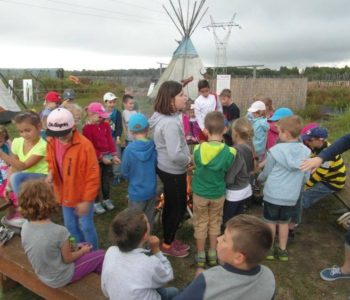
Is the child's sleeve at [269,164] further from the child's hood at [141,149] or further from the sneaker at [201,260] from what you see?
the child's hood at [141,149]

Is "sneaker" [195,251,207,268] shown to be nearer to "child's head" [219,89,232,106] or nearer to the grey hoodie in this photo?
the grey hoodie

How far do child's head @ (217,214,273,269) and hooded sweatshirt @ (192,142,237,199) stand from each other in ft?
4.73

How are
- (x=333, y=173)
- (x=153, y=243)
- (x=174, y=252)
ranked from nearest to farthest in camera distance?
(x=153, y=243) → (x=174, y=252) → (x=333, y=173)

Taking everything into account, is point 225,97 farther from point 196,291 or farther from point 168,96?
point 196,291

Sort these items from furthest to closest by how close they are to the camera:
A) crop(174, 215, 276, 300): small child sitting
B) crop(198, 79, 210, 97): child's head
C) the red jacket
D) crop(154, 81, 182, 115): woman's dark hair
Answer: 1. crop(198, 79, 210, 97): child's head
2. the red jacket
3. crop(154, 81, 182, 115): woman's dark hair
4. crop(174, 215, 276, 300): small child sitting

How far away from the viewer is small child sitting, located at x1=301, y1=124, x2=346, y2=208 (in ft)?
13.7

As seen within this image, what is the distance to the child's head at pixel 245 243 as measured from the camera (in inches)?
66.3

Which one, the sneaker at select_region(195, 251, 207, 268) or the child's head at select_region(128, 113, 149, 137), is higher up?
the child's head at select_region(128, 113, 149, 137)

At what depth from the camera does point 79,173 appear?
3.11 metres

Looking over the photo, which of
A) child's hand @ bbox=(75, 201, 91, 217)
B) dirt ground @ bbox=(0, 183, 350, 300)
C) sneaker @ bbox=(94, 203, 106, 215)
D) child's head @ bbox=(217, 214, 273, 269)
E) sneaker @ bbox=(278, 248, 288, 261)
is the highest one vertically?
child's head @ bbox=(217, 214, 273, 269)

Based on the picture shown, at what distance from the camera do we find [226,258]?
173cm

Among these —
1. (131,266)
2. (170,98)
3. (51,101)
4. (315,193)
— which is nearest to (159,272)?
(131,266)

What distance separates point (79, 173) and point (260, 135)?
277cm

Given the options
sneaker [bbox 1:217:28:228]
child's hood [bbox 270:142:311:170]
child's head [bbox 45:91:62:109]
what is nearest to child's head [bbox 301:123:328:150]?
child's hood [bbox 270:142:311:170]
